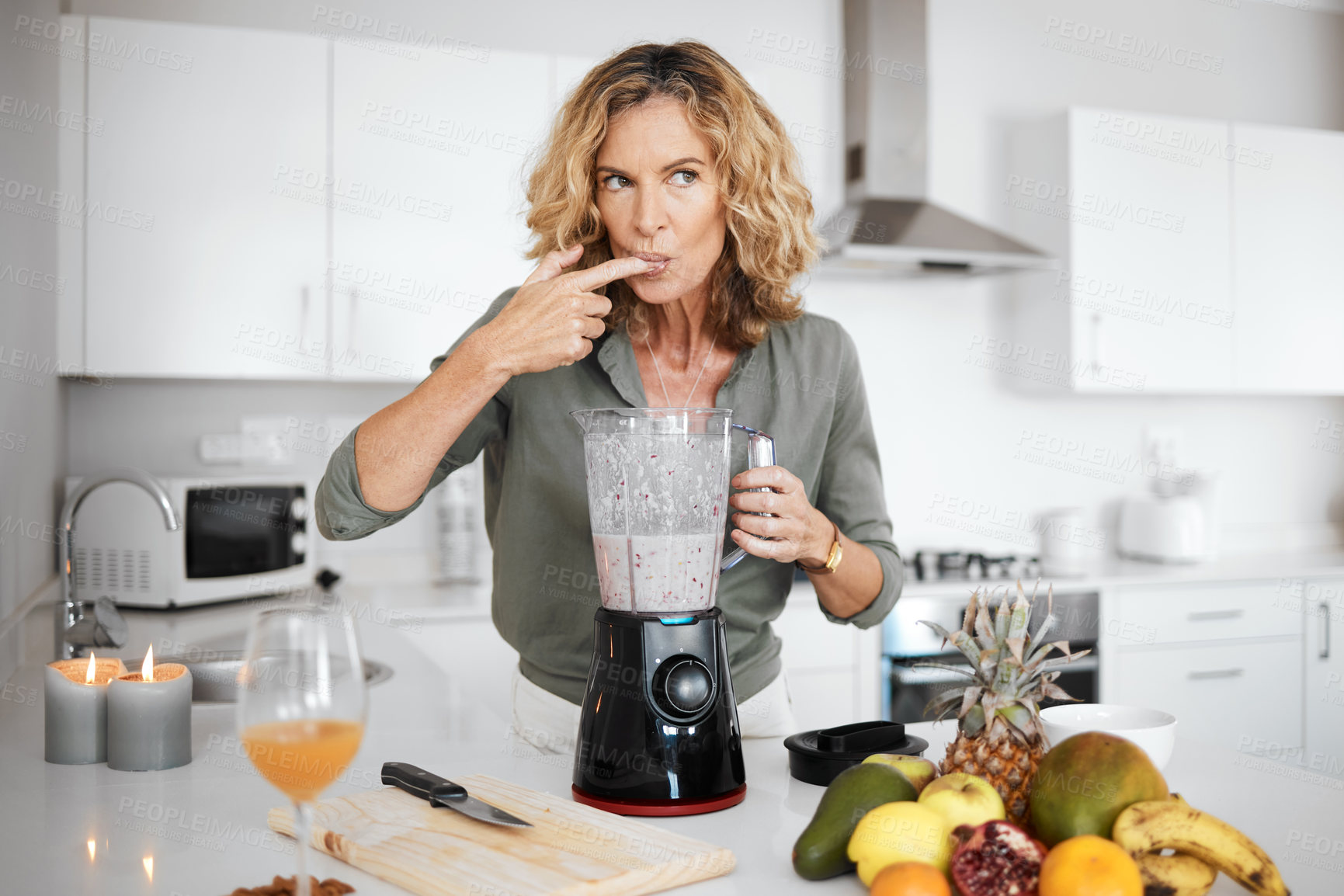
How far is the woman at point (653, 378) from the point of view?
1.17m

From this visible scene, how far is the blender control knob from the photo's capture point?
93 centimetres

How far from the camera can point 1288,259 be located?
3.33 metres

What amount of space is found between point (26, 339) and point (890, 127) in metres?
2.30

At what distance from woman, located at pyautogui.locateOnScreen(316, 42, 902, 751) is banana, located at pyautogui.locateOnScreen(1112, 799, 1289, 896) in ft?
1.46

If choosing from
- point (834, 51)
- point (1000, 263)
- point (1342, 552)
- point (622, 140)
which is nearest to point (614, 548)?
point (622, 140)

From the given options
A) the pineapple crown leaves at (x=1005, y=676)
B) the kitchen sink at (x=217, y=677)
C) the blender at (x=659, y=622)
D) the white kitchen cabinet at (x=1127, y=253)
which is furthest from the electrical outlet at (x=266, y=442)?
the pineapple crown leaves at (x=1005, y=676)

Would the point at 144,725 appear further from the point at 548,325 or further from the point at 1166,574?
the point at 1166,574

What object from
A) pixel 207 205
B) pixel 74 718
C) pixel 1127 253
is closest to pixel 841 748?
pixel 74 718

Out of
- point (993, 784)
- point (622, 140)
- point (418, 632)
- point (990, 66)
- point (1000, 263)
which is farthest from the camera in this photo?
point (990, 66)

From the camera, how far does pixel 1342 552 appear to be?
3.64m

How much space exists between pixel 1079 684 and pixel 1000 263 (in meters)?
1.18

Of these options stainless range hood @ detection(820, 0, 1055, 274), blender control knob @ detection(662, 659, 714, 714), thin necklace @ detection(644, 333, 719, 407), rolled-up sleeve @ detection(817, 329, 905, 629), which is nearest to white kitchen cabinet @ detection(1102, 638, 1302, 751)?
stainless range hood @ detection(820, 0, 1055, 274)

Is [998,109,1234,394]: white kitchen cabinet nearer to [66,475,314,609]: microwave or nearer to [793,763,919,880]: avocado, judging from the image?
[66,475,314,609]: microwave

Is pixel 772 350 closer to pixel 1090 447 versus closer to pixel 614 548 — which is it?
pixel 614 548
